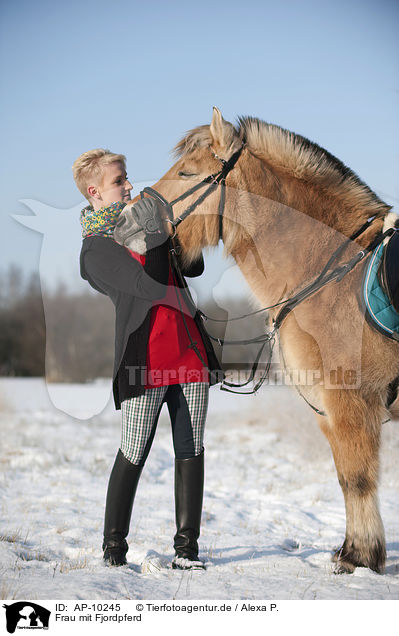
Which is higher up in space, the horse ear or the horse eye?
the horse ear

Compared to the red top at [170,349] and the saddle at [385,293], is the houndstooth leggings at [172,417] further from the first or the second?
the saddle at [385,293]

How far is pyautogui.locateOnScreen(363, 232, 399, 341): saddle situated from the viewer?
8.05 ft

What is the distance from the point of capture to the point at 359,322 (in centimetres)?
257

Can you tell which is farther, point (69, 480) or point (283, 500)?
point (69, 480)

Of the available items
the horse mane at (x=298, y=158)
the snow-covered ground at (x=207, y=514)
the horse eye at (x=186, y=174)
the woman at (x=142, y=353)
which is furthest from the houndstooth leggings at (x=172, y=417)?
the horse mane at (x=298, y=158)

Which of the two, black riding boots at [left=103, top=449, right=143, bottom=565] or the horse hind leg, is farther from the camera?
black riding boots at [left=103, top=449, right=143, bottom=565]

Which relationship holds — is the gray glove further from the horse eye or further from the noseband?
the horse eye

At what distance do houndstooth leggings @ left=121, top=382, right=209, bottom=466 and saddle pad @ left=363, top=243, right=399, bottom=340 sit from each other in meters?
0.95

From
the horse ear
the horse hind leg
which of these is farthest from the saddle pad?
the horse ear

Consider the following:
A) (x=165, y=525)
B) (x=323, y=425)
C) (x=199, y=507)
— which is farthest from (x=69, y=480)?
(x=323, y=425)

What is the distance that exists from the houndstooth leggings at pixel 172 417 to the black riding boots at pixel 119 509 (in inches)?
2.7

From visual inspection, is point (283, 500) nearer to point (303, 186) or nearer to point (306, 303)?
point (306, 303)

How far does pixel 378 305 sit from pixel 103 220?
150 cm
